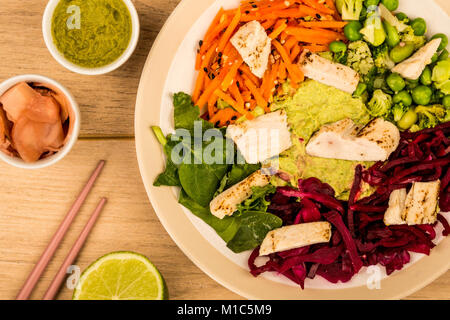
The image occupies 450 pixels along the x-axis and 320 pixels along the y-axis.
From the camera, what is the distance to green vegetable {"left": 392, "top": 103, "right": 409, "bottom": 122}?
2.38m

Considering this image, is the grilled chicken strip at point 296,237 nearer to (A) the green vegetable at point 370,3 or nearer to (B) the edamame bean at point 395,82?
(B) the edamame bean at point 395,82

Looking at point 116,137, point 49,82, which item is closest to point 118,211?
point 116,137

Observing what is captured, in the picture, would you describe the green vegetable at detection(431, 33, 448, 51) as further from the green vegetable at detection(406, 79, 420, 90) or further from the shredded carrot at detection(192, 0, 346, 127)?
the shredded carrot at detection(192, 0, 346, 127)

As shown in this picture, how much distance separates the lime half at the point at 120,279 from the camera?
2289mm

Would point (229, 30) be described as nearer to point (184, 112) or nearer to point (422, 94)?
point (184, 112)

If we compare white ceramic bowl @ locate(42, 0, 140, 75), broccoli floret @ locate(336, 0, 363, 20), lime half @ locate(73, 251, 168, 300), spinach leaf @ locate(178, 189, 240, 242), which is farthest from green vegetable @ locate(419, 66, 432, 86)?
lime half @ locate(73, 251, 168, 300)

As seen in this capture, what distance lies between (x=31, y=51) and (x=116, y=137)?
2.46ft

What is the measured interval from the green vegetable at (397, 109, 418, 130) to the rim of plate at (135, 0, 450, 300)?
692mm

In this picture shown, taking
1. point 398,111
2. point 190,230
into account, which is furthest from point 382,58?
point 190,230

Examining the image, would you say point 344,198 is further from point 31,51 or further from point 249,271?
point 31,51

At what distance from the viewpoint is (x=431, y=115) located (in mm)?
2367

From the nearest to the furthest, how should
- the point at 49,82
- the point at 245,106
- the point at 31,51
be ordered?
the point at 49,82 < the point at 245,106 < the point at 31,51

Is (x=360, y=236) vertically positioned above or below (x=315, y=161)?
below

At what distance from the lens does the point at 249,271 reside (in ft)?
7.71
